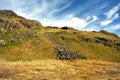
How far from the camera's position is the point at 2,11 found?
111250 mm

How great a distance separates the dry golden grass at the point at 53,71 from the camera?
45.7 metres

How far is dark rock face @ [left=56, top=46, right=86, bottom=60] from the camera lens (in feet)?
213

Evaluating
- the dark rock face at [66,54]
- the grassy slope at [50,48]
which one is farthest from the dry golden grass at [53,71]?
the grassy slope at [50,48]

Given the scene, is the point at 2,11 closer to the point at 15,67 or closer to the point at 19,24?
the point at 19,24

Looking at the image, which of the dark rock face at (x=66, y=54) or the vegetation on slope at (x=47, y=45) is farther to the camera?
the dark rock face at (x=66, y=54)

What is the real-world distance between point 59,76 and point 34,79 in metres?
5.77

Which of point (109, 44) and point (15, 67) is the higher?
point (109, 44)

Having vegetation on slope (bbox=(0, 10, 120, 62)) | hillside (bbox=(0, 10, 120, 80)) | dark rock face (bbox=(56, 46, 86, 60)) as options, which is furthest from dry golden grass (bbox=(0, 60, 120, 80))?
vegetation on slope (bbox=(0, 10, 120, 62))

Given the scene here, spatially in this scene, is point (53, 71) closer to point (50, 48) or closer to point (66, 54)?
point (66, 54)

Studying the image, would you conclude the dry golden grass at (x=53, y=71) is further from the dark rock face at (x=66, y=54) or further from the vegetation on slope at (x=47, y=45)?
the vegetation on slope at (x=47, y=45)

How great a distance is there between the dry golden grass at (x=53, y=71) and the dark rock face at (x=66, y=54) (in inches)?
189

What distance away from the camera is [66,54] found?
67.6 m

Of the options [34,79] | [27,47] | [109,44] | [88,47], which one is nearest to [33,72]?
[34,79]

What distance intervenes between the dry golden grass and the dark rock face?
481 cm
